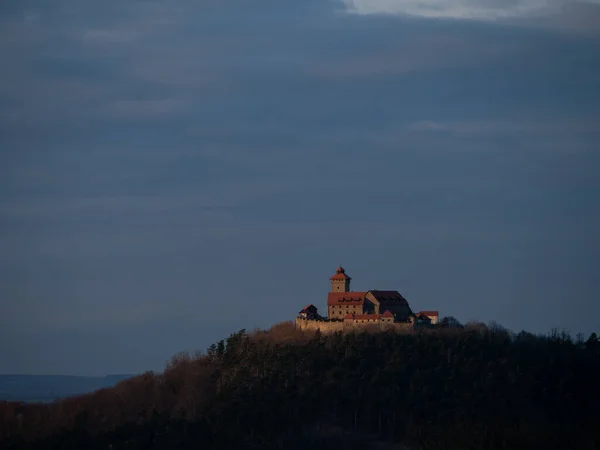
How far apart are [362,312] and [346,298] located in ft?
8.49

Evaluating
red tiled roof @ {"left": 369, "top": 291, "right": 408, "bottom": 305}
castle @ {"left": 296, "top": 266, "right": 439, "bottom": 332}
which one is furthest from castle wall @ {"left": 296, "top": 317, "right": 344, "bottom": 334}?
red tiled roof @ {"left": 369, "top": 291, "right": 408, "bottom": 305}

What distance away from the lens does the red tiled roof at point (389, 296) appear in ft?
379

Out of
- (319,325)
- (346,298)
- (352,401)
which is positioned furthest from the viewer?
(346,298)

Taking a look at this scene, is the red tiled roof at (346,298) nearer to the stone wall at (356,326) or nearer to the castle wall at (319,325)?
the stone wall at (356,326)

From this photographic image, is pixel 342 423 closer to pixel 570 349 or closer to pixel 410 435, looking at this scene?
pixel 410 435

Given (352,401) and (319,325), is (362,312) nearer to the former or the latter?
(319,325)

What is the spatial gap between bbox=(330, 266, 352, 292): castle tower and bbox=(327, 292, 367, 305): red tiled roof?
60cm

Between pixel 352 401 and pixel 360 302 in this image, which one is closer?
pixel 352 401

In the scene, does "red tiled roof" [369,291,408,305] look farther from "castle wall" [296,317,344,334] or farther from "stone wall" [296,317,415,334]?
"castle wall" [296,317,344,334]

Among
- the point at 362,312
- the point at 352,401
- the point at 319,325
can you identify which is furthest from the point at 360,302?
the point at 352,401

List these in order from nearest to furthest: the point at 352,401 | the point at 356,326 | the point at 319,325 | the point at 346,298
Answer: the point at 352,401 → the point at 356,326 → the point at 319,325 → the point at 346,298

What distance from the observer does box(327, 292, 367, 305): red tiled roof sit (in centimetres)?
11594

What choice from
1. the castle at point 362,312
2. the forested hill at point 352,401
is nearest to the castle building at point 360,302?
the castle at point 362,312

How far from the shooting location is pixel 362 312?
115375 mm
